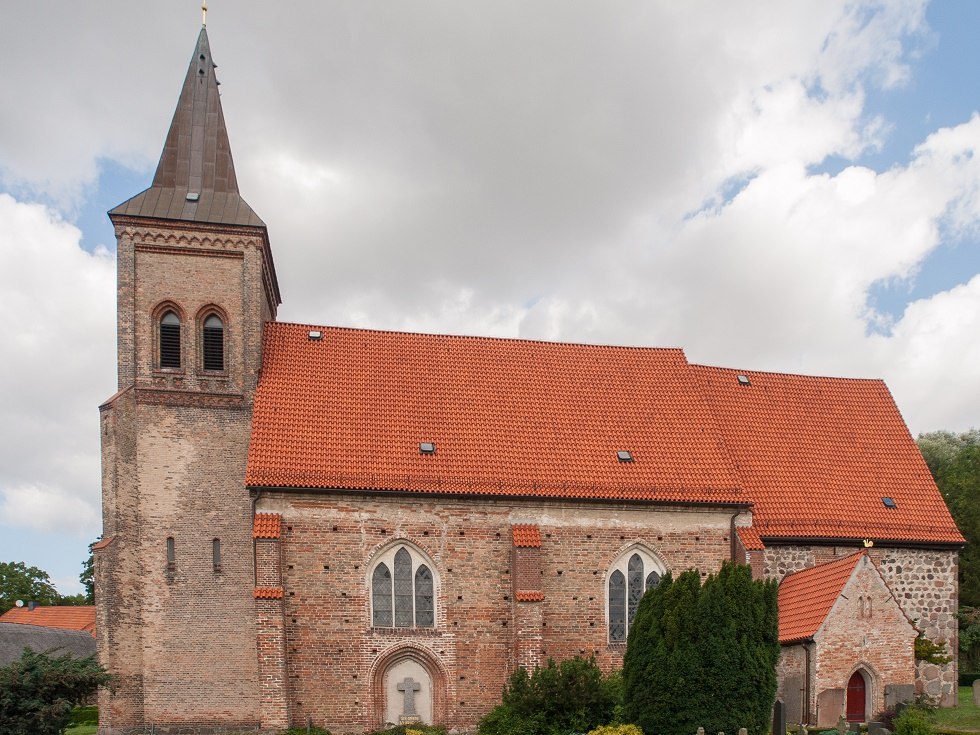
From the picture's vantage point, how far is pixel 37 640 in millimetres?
37281

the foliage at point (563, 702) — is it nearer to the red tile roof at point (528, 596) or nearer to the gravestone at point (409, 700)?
the red tile roof at point (528, 596)

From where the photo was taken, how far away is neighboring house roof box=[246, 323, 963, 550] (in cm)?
2303

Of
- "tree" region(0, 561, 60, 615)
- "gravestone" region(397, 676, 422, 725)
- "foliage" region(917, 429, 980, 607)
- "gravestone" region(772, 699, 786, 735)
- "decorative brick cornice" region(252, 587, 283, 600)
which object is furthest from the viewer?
"tree" region(0, 561, 60, 615)

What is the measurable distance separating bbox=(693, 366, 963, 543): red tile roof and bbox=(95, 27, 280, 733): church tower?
1217cm

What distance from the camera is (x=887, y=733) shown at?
18.3m

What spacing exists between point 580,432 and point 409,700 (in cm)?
738

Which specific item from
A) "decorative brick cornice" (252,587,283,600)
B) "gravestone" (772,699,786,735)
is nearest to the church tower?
"decorative brick cornice" (252,587,283,600)

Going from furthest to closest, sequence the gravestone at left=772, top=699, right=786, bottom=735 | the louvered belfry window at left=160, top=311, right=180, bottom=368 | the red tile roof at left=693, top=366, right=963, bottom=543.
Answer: the red tile roof at left=693, top=366, right=963, bottom=543 → the louvered belfry window at left=160, top=311, right=180, bottom=368 → the gravestone at left=772, top=699, right=786, bottom=735

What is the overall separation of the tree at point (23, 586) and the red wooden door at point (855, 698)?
58650 mm

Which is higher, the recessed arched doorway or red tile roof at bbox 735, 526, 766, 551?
red tile roof at bbox 735, 526, 766, 551

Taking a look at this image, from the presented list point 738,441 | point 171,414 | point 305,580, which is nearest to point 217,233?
point 171,414

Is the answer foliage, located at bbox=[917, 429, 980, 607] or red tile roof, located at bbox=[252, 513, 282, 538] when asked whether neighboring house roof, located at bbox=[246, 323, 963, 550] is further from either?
foliage, located at bbox=[917, 429, 980, 607]

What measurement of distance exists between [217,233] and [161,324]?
250 centimetres

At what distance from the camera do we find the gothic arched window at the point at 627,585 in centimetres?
2312
